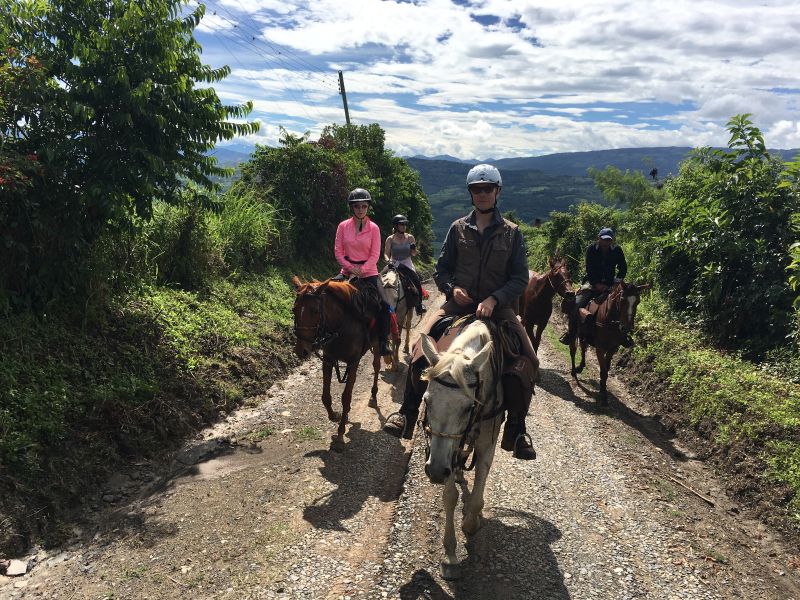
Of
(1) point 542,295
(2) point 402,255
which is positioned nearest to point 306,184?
(2) point 402,255

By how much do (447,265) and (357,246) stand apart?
2.99 meters

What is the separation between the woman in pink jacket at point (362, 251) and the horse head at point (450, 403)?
4.07 meters

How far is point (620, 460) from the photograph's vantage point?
679cm

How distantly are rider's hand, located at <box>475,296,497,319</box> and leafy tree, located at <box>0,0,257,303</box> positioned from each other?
5483mm

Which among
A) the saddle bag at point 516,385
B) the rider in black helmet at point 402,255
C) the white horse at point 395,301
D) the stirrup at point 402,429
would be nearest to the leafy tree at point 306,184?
the rider in black helmet at point 402,255

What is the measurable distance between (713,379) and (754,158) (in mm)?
5841

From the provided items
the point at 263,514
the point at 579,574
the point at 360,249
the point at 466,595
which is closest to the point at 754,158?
the point at 360,249

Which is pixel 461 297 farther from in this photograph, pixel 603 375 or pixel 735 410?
pixel 603 375

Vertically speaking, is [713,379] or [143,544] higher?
[713,379]

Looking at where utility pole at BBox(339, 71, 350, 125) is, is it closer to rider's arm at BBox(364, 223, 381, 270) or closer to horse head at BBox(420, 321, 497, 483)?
rider's arm at BBox(364, 223, 381, 270)

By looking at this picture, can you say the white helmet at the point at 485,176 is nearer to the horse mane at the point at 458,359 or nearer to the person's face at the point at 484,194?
the person's face at the point at 484,194

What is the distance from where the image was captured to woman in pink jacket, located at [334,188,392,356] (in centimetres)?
783

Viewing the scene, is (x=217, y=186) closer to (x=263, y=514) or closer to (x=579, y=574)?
(x=263, y=514)

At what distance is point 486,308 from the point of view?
4.62 metres
